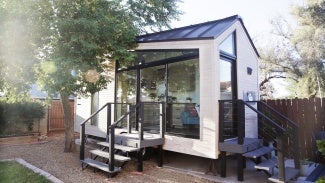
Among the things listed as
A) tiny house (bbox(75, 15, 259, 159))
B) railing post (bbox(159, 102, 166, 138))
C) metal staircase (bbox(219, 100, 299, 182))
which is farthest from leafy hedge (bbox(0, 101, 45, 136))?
metal staircase (bbox(219, 100, 299, 182))

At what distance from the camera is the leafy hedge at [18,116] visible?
37.0 ft

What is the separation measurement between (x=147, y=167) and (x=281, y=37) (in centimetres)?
1999

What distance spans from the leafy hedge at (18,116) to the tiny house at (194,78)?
5807 mm

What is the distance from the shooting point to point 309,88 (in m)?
18.1

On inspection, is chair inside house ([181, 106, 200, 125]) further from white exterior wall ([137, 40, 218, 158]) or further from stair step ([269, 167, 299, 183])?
stair step ([269, 167, 299, 183])

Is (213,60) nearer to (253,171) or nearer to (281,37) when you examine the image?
(253,171)

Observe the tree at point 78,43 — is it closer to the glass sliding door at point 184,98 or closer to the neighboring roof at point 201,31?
the neighboring roof at point 201,31

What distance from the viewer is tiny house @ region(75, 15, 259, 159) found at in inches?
239

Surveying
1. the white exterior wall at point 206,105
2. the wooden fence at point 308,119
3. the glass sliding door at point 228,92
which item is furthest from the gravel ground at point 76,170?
the wooden fence at point 308,119

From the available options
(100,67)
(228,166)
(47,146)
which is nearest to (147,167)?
(228,166)

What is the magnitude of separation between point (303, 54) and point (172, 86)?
15655 millimetres

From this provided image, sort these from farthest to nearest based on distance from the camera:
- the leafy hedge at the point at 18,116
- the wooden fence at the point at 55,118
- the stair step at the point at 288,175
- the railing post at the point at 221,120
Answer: the wooden fence at the point at 55,118
the leafy hedge at the point at 18,116
the railing post at the point at 221,120
the stair step at the point at 288,175

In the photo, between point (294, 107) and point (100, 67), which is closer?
point (100, 67)

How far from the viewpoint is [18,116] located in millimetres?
11703
